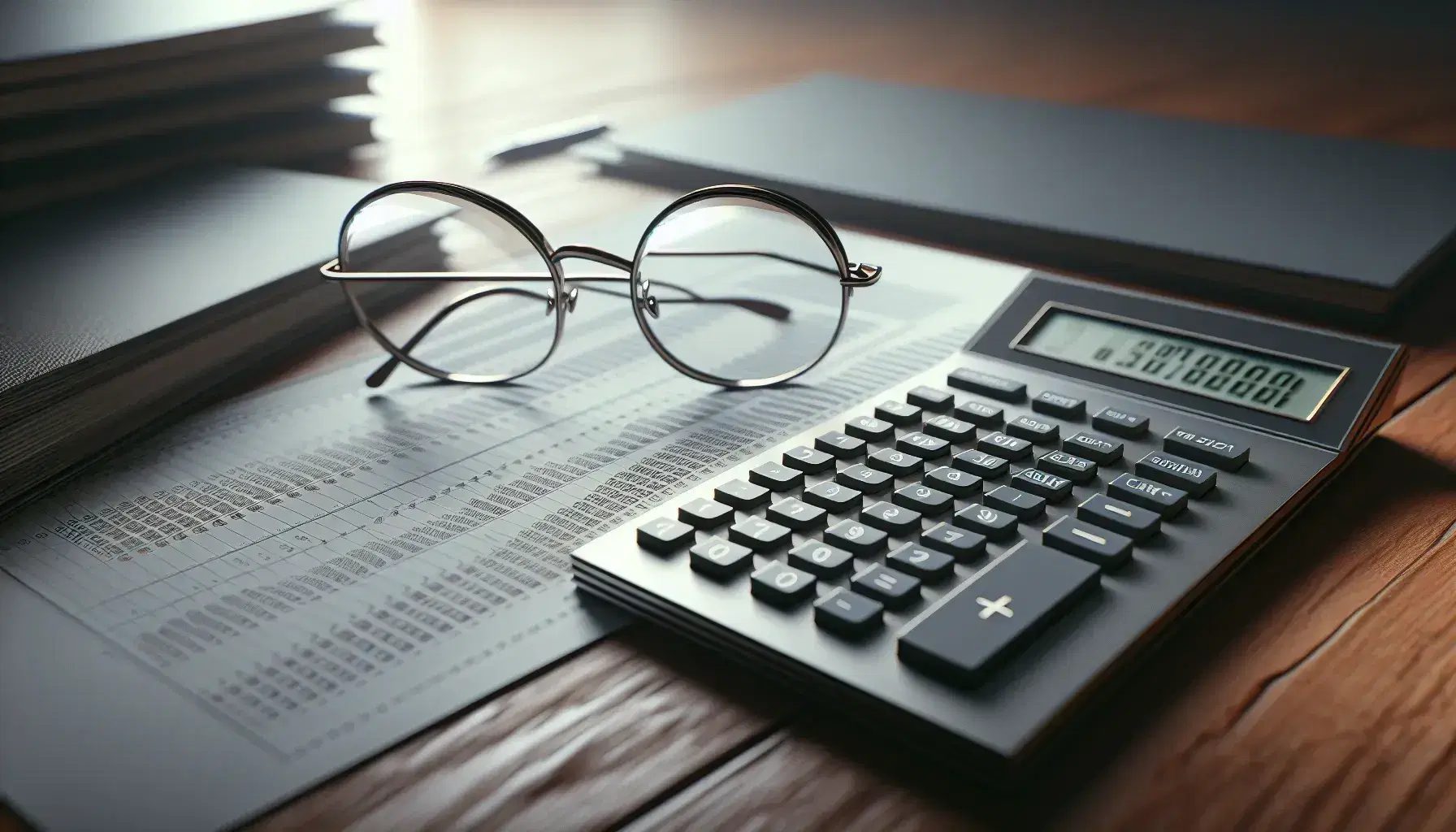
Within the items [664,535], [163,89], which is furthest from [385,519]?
[163,89]

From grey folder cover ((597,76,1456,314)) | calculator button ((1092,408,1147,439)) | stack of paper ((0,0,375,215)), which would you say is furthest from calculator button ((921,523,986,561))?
stack of paper ((0,0,375,215))

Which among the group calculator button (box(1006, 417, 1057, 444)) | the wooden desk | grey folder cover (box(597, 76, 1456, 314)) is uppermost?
grey folder cover (box(597, 76, 1456, 314))

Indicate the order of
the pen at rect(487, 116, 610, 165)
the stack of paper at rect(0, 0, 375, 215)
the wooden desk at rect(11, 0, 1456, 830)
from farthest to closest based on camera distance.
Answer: the pen at rect(487, 116, 610, 165) < the stack of paper at rect(0, 0, 375, 215) < the wooden desk at rect(11, 0, 1456, 830)

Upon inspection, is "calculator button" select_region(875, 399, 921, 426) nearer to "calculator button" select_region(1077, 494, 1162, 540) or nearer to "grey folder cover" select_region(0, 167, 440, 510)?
"calculator button" select_region(1077, 494, 1162, 540)

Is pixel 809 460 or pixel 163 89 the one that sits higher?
pixel 163 89

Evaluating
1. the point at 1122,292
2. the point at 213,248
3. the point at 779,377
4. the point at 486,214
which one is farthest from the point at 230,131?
the point at 1122,292

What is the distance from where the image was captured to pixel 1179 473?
0.46 m

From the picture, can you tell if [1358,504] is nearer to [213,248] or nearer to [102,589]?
[102,589]

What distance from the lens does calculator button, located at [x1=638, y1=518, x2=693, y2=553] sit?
1.41 feet

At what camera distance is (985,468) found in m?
0.47

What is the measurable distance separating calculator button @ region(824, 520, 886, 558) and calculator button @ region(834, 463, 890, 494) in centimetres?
4

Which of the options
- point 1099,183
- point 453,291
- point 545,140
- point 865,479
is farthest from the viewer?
point 545,140

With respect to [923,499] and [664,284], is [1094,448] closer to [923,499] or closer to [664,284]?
[923,499]

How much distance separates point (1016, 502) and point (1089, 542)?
36 mm
